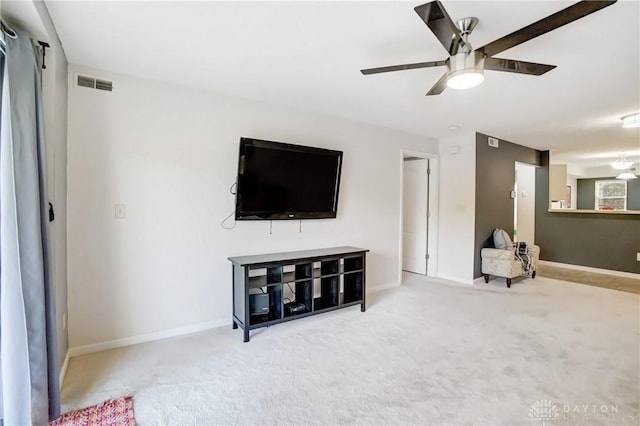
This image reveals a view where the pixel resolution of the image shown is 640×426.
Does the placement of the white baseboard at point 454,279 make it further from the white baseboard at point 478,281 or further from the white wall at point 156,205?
the white wall at point 156,205

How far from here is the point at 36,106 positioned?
1.65m

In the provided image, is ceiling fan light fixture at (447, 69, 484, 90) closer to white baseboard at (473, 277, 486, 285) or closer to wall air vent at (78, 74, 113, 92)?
wall air vent at (78, 74, 113, 92)

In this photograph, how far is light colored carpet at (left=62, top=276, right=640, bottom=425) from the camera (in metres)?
1.90

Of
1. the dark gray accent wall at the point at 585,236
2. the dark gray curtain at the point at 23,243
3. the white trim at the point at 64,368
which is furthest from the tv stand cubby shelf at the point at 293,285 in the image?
the dark gray accent wall at the point at 585,236

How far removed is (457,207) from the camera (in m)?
4.95

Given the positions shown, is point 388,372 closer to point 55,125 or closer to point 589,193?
point 55,125

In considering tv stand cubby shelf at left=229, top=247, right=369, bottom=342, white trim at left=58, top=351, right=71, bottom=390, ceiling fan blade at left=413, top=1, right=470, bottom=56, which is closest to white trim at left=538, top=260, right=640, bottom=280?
tv stand cubby shelf at left=229, top=247, right=369, bottom=342

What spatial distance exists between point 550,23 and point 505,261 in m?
3.82

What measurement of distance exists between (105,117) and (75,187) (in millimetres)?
609

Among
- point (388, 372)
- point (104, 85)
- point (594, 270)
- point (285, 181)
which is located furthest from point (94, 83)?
point (594, 270)

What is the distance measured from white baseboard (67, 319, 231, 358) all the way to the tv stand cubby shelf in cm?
25

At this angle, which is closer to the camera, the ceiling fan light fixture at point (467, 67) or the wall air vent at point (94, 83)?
the ceiling fan light fixture at point (467, 67)

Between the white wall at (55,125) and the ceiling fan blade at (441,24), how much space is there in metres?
1.88

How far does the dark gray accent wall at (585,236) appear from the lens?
5465 millimetres
